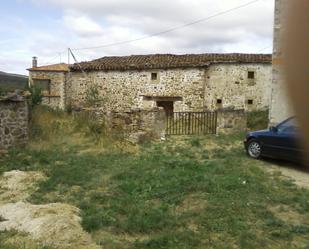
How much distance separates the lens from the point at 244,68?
78.0 ft

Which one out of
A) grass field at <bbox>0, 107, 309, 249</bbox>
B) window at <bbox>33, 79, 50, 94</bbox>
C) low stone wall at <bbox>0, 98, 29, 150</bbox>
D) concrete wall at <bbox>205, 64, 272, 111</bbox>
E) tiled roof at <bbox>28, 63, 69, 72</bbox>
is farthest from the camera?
window at <bbox>33, 79, 50, 94</bbox>

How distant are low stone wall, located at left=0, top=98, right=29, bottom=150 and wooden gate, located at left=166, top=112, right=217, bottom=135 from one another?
20.9 ft

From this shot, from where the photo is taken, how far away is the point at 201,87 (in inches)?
939

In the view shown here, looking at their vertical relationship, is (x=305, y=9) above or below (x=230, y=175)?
above

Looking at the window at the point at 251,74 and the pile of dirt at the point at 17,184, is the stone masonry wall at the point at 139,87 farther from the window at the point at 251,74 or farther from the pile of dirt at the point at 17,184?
the pile of dirt at the point at 17,184

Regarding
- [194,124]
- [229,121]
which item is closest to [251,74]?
[194,124]

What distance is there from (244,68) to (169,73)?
4.35 meters

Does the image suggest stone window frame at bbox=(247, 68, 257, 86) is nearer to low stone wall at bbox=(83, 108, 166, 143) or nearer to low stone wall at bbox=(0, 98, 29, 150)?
low stone wall at bbox=(83, 108, 166, 143)

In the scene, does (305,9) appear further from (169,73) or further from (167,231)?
(169,73)

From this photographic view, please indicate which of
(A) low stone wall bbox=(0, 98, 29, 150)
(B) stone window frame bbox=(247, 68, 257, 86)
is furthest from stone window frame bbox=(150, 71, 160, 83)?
(A) low stone wall bbox=(0, 98, 29, 150)

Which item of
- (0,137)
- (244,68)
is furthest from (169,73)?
(0,137)

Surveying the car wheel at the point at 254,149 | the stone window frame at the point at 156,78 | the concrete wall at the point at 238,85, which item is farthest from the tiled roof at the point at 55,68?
the car wheel at the point at 254,149

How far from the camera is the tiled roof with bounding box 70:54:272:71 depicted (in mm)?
23750

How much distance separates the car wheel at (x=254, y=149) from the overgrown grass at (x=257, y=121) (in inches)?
305
